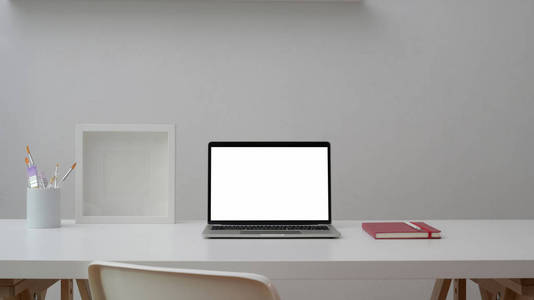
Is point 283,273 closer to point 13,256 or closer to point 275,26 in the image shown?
point 13,256

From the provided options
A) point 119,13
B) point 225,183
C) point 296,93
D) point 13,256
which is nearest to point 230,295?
point 13,256

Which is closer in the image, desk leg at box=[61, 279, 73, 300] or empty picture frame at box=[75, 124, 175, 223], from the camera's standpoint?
empty picture frame at box=[75, 124, 175, 223]

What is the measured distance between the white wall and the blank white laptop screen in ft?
3.55

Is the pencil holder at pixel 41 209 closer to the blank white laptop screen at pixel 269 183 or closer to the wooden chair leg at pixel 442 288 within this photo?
the blank white laptop screen at pixel 269 183

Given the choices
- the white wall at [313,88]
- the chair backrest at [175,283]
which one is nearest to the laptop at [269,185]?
the chair backrest at [175,283]

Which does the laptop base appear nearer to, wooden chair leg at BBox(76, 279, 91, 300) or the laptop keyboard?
the laptop keyboard

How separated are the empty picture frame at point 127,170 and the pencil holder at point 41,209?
0.33 ft

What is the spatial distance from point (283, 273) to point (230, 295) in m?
0.26

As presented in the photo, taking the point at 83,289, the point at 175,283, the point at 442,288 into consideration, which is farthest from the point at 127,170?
the point at 442,288

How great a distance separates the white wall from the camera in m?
2.50

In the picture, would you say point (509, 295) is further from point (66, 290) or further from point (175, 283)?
point (66, 290)

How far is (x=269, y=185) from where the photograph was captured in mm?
1461

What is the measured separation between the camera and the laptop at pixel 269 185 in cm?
145

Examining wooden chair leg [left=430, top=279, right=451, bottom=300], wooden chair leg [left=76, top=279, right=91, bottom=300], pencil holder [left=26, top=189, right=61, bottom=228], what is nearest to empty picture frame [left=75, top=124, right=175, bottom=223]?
pencil holder [left=26, top=189, right=61, bottom=228]
